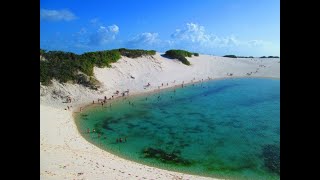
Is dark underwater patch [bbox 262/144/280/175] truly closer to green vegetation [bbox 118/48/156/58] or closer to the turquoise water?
A: the turquoise water

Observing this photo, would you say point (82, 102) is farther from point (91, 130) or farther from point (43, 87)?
point (91, 130)

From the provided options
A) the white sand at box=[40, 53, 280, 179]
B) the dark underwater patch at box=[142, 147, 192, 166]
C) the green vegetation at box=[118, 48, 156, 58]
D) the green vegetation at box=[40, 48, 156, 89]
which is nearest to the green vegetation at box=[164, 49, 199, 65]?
the white sand at box=[40, 53, 280, 179]

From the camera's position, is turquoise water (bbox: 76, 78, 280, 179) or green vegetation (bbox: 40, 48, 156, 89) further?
green vegetation (bbox: 40, 48, 156, 89)

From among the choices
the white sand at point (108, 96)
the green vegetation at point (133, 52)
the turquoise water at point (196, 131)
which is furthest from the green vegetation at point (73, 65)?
the turquoise water at point (196, 131)

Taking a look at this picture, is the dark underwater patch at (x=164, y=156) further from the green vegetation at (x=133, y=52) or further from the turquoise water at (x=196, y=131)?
the green vegetation at (x=133, y=52)

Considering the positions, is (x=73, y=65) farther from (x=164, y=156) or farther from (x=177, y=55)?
(x=164, y=156)

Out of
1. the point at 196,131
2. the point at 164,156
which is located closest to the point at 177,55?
the point at 196,131
